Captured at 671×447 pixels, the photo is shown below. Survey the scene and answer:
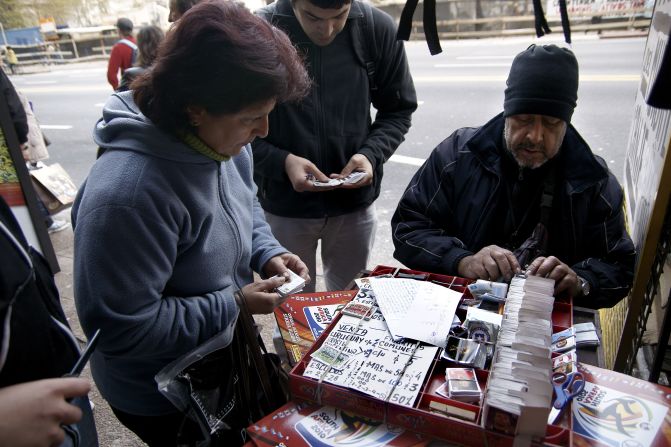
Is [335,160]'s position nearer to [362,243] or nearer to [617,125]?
[362,243]

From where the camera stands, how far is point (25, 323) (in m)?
0.91

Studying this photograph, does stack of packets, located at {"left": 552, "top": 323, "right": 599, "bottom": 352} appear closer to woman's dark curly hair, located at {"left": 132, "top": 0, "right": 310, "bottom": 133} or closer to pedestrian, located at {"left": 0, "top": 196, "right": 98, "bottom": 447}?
woman's dark curly hair, located at {"left": 132, "top": 0, "right": 310, "bottom": 133}

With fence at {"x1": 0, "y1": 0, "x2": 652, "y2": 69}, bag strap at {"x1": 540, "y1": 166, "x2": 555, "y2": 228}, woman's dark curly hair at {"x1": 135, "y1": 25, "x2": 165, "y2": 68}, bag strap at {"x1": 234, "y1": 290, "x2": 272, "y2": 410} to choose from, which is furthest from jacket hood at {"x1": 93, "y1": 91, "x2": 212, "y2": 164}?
fence at {"x1": 0, "y1": 0, "x2": 652, "y2": 69}

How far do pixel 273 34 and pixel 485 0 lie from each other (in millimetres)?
18925

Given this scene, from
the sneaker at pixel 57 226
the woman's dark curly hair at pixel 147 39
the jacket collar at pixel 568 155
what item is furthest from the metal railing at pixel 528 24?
the jacket collar at pixel 568 155

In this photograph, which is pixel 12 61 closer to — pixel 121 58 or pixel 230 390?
pixel 121 58

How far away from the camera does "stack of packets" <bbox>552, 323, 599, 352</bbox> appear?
122 cm

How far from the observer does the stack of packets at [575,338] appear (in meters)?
1.22

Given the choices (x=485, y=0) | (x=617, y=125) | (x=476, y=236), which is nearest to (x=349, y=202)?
(x=476, y=236)

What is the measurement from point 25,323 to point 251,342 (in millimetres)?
556

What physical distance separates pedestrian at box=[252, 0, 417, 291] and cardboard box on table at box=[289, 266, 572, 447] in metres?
0.98

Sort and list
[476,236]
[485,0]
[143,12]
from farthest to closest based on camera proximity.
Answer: [143,12] → [485,0] → [476,236]

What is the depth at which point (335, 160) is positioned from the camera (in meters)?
2.20

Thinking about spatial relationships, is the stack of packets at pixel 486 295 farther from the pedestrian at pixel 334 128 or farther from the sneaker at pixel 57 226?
the sneaker at pixel 57 226
